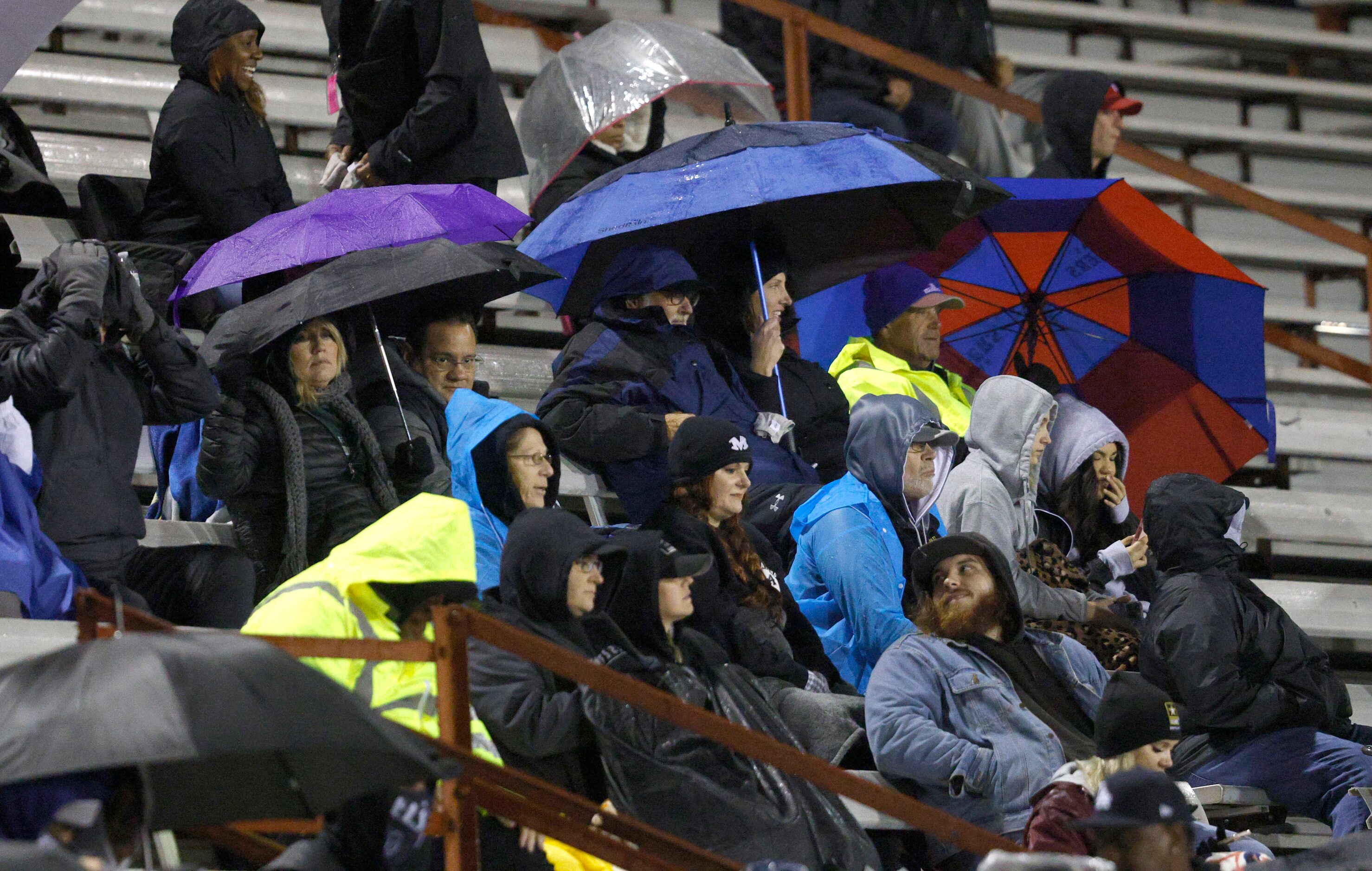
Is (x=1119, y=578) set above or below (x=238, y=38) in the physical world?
below

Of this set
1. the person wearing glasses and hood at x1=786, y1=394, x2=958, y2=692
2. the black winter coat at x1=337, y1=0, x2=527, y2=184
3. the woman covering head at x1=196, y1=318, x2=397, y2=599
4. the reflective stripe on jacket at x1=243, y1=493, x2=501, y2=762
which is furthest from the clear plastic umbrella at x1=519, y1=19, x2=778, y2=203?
the reflective stripe on jacket at x1=243, y1=493, x2=501, y2=762

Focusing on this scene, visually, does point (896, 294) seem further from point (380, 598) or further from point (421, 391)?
point (380, 598)

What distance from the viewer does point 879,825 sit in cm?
555

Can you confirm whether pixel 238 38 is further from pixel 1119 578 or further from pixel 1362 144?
pixel 1362 144

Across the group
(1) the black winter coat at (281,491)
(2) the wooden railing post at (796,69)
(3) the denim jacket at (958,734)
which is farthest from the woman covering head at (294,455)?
(2) the wooden railing post at (796,69)

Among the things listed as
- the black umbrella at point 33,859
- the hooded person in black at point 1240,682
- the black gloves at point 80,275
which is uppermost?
the black gloves at point 80,275

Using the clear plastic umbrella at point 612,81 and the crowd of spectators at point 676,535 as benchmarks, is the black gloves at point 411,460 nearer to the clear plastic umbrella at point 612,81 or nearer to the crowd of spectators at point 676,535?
the crowd of spectators at point 676,535

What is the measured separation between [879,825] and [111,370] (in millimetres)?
2359

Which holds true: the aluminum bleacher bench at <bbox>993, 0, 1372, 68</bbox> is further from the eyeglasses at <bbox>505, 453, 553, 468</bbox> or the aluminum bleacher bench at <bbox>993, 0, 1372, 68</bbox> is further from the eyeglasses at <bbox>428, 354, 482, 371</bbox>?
the eyeglasses at <bbox>505, 453, 553, 468</bbox>

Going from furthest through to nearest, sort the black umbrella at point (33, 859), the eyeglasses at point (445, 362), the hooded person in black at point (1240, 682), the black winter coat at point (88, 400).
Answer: the eyeglasses at point (445, 362)
the hooded person in black at point (1240, 682)
the black winter coat at point (88, 400)
the black umbrella at point (33, 859)

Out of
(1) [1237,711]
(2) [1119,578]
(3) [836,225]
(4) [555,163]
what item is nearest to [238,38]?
(4) [555,163]

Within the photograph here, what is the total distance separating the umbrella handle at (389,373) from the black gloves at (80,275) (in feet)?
3.27

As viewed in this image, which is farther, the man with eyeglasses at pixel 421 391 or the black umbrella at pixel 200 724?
the man with eyeglasses at pixel 421 391

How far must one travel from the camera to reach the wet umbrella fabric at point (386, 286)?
6105 millimetres
